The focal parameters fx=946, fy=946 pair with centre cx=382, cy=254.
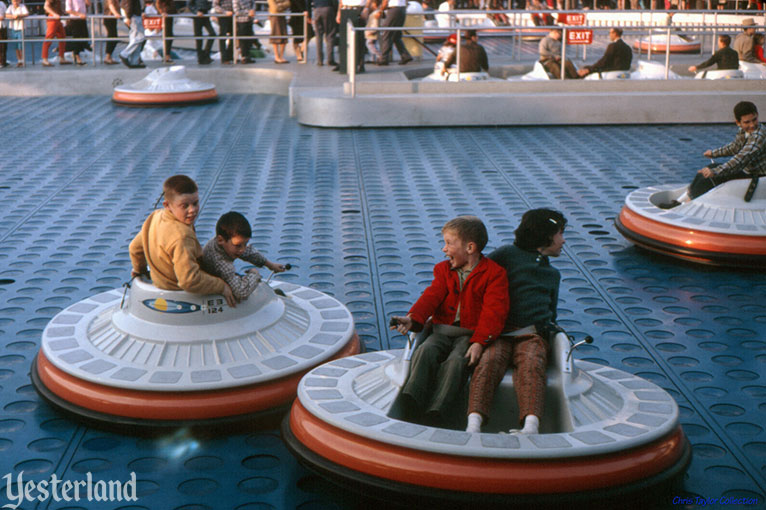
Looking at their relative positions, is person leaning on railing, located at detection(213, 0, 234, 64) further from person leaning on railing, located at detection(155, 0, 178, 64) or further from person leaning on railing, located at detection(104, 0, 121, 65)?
person leaning on railing, located at detection(104, 0, 121, 65)

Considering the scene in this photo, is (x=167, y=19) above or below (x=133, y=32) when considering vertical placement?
above

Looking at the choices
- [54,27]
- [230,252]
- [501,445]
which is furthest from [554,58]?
[501,445]

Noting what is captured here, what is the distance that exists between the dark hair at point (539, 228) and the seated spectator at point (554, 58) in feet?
34.5

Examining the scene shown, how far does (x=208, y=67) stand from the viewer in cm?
1641

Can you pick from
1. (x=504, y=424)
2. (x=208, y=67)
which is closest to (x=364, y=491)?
(x=504, y=424)

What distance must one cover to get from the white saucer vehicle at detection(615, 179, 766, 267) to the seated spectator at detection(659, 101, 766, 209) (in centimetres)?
12

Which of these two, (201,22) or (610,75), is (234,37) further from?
(610,75)

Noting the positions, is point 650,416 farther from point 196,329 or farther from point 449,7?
point 449,7

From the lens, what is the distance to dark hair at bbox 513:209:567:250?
4.05 meters

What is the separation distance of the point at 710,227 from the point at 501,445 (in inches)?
149

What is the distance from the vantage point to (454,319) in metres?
4.05

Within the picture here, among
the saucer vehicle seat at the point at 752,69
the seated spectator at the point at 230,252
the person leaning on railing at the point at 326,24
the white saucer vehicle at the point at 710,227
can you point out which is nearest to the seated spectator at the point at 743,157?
the white saucer vehicle at the point at 710,227

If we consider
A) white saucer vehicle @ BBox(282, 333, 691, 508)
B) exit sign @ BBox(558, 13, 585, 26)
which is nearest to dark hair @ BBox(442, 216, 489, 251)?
white saucer vehicle @ BBox(282, 333, 691, 508)

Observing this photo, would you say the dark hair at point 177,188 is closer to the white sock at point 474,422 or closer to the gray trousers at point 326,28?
the white sock at point 474,422
